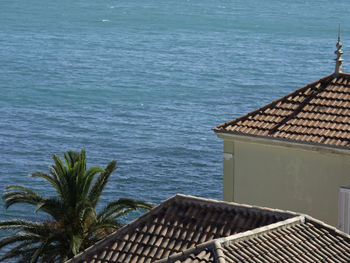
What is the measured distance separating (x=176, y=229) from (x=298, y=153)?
4.46 metres

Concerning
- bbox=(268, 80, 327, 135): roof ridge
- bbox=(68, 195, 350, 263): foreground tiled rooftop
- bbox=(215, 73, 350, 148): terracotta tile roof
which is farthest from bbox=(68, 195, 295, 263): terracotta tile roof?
bbox=(268, 80, 327, 135): roof ridge

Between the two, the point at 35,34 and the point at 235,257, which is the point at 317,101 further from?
the point at 35,34

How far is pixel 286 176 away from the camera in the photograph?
22.7 meters

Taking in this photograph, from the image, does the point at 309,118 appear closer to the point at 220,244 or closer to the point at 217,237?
the point at 217,237

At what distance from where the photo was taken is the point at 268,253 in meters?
17.7

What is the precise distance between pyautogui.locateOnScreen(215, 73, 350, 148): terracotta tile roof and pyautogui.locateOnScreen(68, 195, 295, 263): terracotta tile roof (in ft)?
11.4

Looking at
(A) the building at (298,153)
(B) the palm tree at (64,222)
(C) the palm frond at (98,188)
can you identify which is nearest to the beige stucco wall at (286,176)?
(A) the building at (298,153)

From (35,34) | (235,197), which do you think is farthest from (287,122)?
(35,34)

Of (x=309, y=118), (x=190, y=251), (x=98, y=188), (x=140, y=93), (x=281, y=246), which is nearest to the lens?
(x=190, y=251)

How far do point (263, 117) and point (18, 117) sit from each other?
279 feet

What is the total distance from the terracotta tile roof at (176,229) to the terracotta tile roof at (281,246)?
0.56 meters

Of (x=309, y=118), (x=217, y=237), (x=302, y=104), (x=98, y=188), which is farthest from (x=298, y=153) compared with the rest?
(x=98, y=188)

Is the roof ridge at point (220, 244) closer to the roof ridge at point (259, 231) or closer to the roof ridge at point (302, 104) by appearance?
the roof ridge at point (259, 231)

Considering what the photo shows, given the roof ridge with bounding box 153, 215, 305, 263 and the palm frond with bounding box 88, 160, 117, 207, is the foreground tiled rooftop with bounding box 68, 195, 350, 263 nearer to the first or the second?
Result: the roof ridge with bounding box 153, 215, 305, 263
